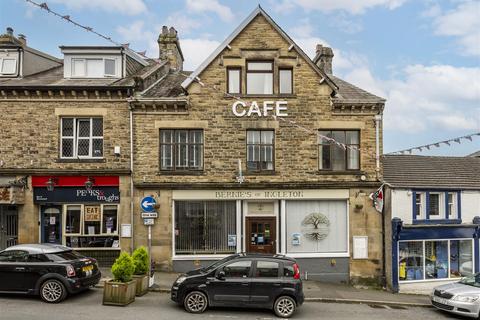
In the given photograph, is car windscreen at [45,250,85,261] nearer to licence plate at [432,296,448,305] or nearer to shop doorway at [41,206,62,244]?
shop doorway at [41,206,62,244]

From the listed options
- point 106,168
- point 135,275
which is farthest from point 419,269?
point 106,168

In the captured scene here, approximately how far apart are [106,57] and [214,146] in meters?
6.60

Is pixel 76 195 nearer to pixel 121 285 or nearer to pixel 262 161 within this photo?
pixel 121 285

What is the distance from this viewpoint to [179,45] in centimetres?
2453

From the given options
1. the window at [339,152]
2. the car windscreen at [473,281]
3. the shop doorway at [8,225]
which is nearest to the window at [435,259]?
the car windscreen at [473,281]

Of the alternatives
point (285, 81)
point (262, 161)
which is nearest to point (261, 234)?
point (262, 161)

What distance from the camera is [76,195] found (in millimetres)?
17812

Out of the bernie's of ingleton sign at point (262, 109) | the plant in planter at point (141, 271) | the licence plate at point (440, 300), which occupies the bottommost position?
the licence plate at point (440, 300)

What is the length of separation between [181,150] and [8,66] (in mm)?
8999

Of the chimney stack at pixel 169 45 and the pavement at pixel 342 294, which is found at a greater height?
the chimney stack at pixel 169 45

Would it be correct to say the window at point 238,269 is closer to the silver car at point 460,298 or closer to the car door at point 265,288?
the car door at point 265,288

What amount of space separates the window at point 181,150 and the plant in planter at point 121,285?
574 cm

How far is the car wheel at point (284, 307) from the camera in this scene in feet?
40.5

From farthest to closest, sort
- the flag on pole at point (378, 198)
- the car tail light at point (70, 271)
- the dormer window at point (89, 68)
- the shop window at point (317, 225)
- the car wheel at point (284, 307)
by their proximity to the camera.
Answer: the dormer window at point (89, 68)
the shop window at point (317, 225)
the flag on pole at point (378, 198)
the car tail light at point (70, 271)
the car wheel at point (284, 307)
